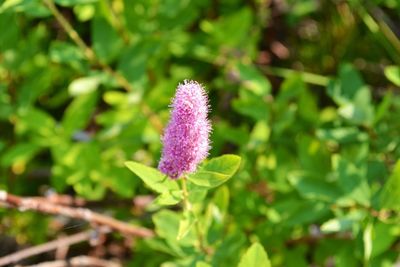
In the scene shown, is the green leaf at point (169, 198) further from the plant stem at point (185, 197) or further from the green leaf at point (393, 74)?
the green leaf at point (393, 74)

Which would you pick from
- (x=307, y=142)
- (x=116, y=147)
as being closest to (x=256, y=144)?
(x=307, y=142)

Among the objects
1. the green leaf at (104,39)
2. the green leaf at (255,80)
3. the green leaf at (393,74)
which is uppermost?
the green leaf at (104,39)

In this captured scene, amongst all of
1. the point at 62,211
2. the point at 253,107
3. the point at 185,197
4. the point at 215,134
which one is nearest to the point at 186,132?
the point at 185,197

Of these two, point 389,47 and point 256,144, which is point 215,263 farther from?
point 389,47

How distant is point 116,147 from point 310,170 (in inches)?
27.9

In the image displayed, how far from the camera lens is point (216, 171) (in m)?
1.35

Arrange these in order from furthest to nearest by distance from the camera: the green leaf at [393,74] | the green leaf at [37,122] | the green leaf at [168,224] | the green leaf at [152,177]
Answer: the green leaf at [37,122] < the green leaf at [393,74] < the green leaf at [168,224] < the green leaf at [152,177]

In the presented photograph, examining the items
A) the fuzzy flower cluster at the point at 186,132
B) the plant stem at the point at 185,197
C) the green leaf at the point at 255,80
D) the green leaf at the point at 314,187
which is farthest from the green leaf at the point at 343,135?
the fuzzy flower cluster at the point at 186,132

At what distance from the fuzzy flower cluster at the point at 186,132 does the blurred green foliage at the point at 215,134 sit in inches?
20.5

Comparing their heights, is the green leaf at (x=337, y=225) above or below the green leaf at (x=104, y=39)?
below

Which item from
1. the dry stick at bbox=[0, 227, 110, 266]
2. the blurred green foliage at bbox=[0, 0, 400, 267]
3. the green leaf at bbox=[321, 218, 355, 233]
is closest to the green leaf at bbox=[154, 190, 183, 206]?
the blurred green foliage at bbox=[0, 0, 400, 267]

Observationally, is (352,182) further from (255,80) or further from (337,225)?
(255,80)

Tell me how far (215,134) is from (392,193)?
0.97 metres

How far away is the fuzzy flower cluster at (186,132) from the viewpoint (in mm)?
1255
